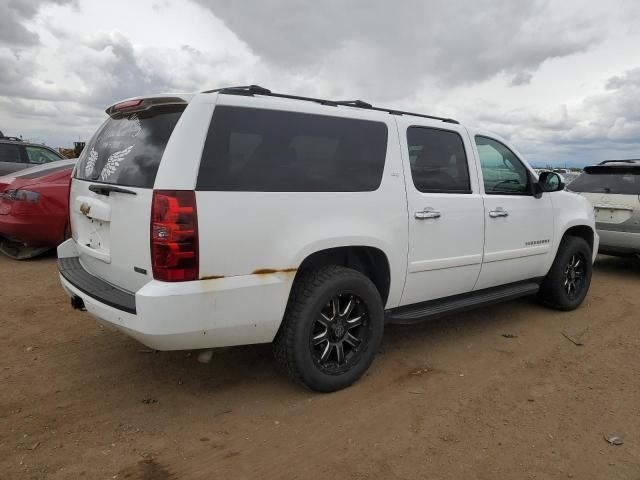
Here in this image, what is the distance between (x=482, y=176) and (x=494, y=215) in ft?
1.16

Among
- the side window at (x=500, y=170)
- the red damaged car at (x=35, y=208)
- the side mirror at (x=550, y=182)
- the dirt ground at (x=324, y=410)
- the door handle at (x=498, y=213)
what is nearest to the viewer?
the dirt ground at (x=324, y=410)

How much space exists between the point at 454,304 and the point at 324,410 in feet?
5.00

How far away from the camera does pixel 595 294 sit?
6133 millimetres

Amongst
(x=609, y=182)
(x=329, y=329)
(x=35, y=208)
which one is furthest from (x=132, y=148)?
(x=609, y=182)

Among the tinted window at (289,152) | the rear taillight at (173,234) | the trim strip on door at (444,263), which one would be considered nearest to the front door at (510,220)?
the trim strip on door at (444,263)

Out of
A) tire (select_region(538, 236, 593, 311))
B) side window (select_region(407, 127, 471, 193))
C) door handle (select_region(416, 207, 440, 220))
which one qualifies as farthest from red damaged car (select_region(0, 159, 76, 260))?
tire (select_region(538, 236, 593, 311))

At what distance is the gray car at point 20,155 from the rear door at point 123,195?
7.10 metres

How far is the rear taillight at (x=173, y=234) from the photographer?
8.50 feet

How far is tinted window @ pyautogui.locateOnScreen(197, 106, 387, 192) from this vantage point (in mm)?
2772

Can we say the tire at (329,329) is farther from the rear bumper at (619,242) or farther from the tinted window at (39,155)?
the tinted window at (39,155)

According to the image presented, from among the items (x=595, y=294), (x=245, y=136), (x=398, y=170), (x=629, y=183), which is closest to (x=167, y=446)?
(x=245, y=136)

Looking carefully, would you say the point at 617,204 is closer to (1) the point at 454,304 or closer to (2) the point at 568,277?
(2) the point at 568,277

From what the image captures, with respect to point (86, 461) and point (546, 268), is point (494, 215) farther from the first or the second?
point (86, 461)

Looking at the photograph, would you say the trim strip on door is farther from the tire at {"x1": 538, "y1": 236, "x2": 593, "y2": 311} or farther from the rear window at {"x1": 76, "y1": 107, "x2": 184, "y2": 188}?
the rear window at {"x1": 76, "y1": 107, "x2": 184, "y2": 188}
